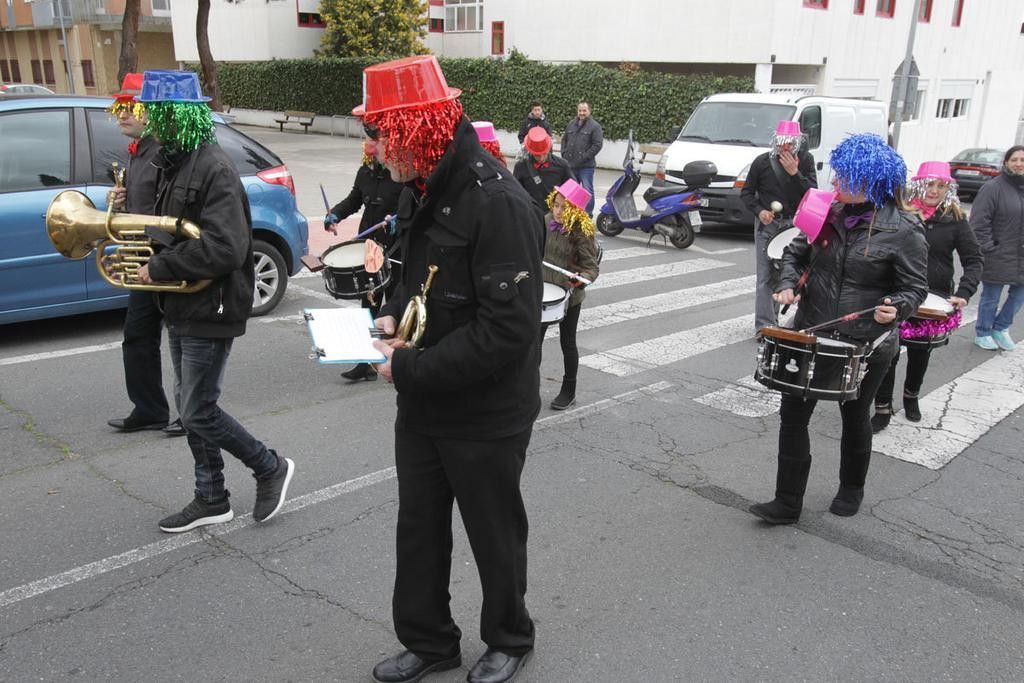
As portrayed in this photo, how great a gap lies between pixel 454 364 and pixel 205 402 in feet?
6.08

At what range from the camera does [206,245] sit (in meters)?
3.78

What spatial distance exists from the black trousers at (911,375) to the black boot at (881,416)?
2 centimetres

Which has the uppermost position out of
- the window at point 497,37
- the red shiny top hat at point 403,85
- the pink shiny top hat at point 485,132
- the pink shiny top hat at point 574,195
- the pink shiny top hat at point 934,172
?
the window at point 497,37

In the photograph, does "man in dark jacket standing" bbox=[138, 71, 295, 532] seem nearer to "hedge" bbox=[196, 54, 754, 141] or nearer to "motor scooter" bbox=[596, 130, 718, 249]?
"motor scooter" bbox=[596, 130, 718, 249]

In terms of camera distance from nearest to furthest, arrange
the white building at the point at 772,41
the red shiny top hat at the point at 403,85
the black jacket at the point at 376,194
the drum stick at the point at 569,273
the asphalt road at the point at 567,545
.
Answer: the red shiny top hat at the point at 403,85 < the asphalt road at the point at 567,545 < the drum stick at the point at 569,273 < the black jacket at the point at 376,194 < the white building at the point at 772,41

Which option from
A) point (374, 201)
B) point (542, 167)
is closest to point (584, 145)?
point (542, 167)

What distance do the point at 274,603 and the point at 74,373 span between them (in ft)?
12.1

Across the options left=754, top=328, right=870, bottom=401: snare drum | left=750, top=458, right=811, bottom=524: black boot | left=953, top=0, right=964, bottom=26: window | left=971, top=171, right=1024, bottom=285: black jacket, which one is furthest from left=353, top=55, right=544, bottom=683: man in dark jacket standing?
left=953, top=0, right=964, bottom=26: window

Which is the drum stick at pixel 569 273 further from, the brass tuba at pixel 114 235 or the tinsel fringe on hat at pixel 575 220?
the brass tuba at pixel 114 235

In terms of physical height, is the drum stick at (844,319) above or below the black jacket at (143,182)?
below

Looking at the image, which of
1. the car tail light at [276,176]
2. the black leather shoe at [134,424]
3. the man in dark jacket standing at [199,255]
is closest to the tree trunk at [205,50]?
the car tail light at [276,176]

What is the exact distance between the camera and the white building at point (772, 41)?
2256cm

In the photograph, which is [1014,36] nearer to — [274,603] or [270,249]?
[270,249]

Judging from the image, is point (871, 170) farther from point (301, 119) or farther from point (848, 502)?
point (301, 119)
